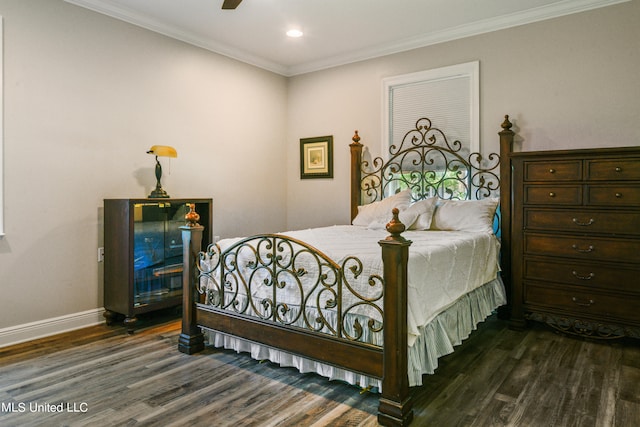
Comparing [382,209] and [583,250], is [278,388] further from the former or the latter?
[583,250]

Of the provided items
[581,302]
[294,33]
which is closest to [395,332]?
[581,302]

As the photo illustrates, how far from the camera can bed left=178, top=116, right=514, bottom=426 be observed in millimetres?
1976

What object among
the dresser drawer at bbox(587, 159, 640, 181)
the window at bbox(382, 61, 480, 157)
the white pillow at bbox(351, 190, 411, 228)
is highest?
the window at bbox(382, 61, 480, 157)

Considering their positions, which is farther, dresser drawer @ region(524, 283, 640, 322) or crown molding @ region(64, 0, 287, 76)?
crown molding @ region(64, 0, 287, 76)

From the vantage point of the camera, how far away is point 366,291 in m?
2.10

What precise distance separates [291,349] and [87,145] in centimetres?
236

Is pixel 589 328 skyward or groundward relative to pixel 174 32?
groundward

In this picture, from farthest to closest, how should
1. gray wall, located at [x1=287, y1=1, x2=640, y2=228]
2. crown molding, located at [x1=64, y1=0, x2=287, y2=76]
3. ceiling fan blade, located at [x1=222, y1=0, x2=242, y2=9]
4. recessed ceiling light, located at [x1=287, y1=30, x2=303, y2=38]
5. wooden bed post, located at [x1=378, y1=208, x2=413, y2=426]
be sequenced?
recessed ceiling light, located at [x1=287, y1=30, x2=303, y2=38]
crown molding, located at [x1=64, y1=0, x2=287, y2=76]
gray wall, located at [x1=287, y1=1, x2=640, y2=228]
ceiling fan blade, located at [x1=222, y1=0, x2=242, y2=9]
wooden bed post, located at [x1=378, y1=208, x2=413, y2=426]

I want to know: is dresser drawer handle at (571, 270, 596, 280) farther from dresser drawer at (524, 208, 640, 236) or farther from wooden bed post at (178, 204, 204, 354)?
wooden bed post at (178, 204, 204, 354)

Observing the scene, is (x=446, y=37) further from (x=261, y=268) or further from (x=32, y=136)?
(x=32, y=136)

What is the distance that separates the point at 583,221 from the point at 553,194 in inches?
10.8

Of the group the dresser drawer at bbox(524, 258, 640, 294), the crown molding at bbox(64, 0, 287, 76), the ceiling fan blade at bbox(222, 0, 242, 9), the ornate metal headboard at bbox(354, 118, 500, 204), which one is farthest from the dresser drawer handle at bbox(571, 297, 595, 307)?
the crown molding at bbox(64, 0, 287, 76)

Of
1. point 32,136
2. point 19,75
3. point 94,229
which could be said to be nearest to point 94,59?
point 19,75

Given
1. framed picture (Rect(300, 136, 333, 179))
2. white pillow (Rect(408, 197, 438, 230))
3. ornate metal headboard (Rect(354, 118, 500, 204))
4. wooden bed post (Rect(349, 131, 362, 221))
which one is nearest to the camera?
white pillow (Rect(408, 197, 438, 230))
